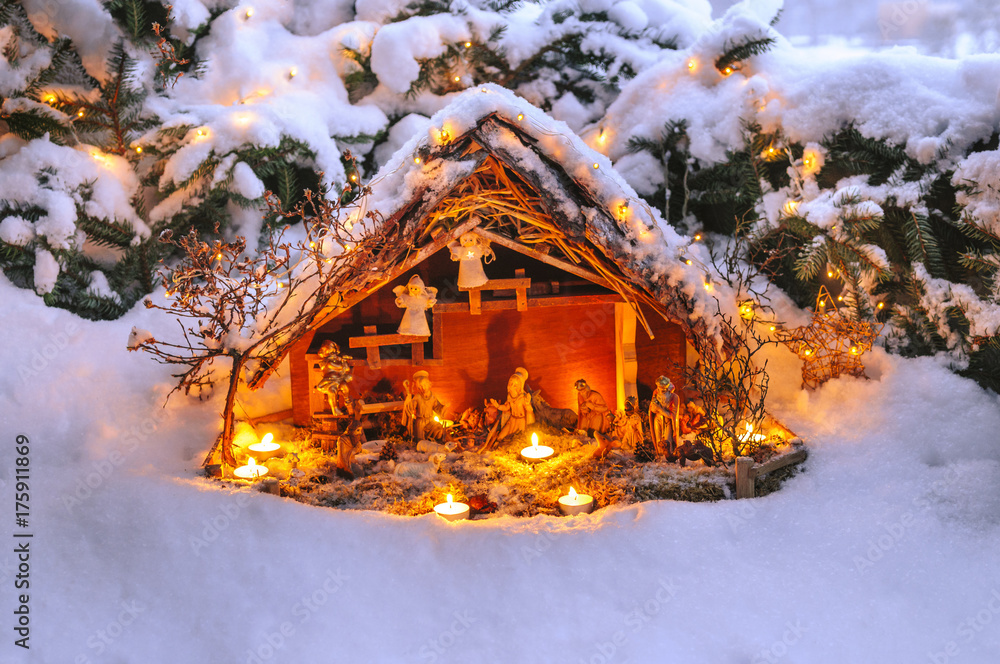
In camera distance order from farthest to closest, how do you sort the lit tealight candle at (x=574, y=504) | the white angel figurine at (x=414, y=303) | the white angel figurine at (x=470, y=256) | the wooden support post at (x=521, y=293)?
the wooden support post at (x=521, y=293) → the white angel figurine at (x=414, y=303) → the white angel figurine at (x=470, y=256) → the lit tealight candle at (x=574, y=504)

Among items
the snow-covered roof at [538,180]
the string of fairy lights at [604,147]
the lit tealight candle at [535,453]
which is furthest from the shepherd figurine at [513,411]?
the string of fairy lights at [604,147]

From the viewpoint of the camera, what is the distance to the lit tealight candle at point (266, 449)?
14.1ft

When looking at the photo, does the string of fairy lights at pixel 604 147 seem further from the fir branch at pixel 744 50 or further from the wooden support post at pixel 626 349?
the wooden support post at pixel 626 349

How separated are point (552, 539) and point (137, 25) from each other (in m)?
3.99

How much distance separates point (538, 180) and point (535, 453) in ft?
5.16

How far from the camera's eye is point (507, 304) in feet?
15.0

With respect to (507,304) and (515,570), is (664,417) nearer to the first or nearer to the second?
(507,304)

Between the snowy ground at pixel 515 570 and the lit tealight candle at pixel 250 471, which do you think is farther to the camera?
the lit tealight candle at pixel 250 471

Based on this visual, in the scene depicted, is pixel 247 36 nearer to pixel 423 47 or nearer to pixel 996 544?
pixel 423 47

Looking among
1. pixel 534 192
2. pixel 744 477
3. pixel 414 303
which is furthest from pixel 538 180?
pixel 744 477

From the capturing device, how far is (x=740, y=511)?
371cm

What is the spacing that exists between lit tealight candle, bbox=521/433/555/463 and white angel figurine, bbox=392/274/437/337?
0.89 metres

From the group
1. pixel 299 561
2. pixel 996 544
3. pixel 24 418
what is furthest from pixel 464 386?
pixel 996 544

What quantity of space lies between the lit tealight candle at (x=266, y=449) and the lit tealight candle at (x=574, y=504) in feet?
5.55
